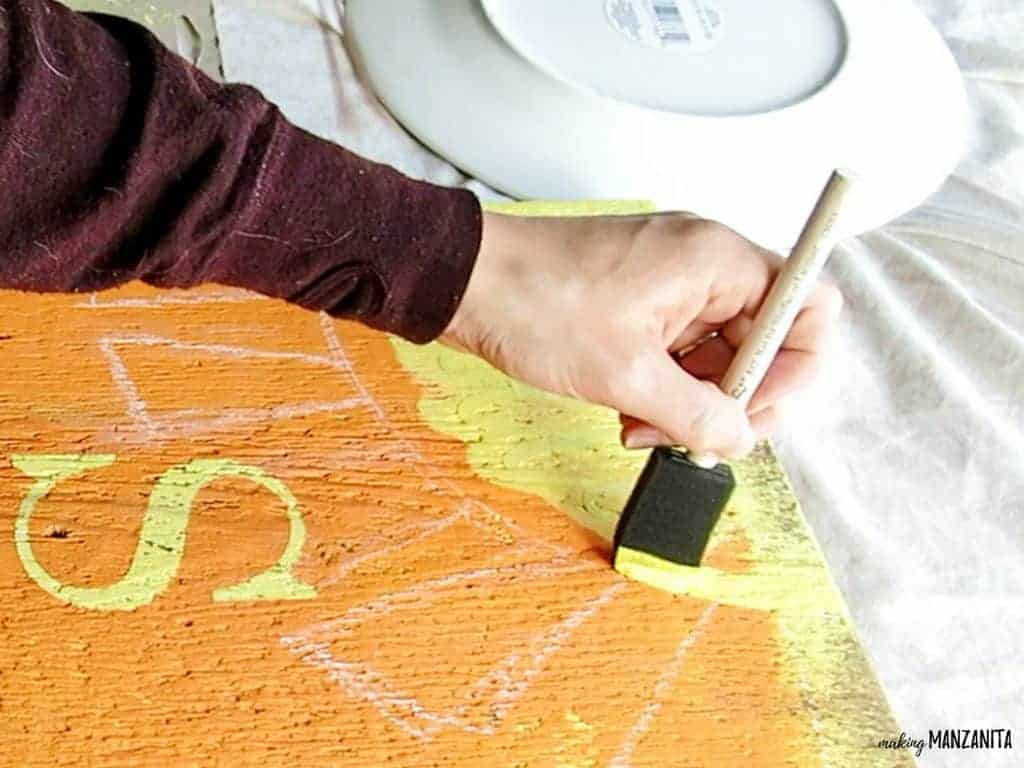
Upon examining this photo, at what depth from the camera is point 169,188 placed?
434mm

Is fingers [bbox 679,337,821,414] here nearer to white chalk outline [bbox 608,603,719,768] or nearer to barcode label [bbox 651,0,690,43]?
white chalk outline [bbox 608,603,719,768]

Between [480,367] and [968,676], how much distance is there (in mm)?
243

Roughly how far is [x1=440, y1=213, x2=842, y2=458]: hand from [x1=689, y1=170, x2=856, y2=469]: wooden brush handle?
0.4 inches

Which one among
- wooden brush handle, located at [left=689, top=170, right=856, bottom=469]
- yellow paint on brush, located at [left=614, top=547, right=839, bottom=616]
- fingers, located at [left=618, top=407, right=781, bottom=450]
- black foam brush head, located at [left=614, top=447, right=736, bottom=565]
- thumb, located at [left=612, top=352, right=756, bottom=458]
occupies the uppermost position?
wooden brush handle, located at [left=689, top=170, right=856, bottom=469]

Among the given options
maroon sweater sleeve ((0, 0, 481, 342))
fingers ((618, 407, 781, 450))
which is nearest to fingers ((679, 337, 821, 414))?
fingers ((618, 407, 781, 450))

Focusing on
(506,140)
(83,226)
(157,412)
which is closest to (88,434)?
(157,412)

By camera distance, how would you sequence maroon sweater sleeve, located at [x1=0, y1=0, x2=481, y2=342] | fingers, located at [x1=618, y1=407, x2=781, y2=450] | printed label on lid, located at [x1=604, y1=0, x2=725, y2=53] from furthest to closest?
1. printed label on lid, located at [x1=604, y1=0, x2=725, y2=53]
2. fingers, located at [x1=618, y1=407, x2=781, y2=450]
3. maroon sweater sleeve, located at [x1=0, y1=0, x2=481, y2=342]

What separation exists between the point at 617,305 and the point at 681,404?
42 mm

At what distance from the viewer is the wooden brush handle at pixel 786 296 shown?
0.45 meters

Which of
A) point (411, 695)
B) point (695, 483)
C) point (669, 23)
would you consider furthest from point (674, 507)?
point (669, 23)

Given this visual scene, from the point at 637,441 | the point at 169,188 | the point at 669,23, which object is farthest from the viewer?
the point at 669,23

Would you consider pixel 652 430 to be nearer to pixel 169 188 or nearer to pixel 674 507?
pixel 674 507

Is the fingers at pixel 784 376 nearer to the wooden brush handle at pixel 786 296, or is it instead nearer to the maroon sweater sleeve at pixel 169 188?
the wooden brush handle at pixel 786 296

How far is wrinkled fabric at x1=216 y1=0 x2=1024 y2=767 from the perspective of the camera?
573 mm
